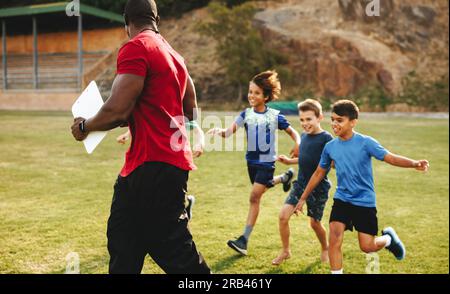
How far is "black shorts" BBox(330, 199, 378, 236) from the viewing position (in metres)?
4.05

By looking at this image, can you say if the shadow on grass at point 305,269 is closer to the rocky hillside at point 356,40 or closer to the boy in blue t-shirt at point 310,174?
the boy in blue t-shirt at point 310,174

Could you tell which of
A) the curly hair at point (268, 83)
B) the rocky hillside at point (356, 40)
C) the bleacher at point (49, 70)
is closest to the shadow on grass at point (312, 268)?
the curly hair at point (268, 83)

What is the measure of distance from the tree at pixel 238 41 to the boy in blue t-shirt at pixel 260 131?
25298 mm

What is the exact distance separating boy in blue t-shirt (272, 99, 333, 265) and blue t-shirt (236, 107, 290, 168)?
436 millimetres

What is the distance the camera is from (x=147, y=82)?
276 centimetres

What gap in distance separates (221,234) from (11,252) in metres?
2.12

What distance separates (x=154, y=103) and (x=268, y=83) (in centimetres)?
252

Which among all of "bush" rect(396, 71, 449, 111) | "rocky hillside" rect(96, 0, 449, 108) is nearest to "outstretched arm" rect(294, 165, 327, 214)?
"bush" rect(396, 71, 449, 111)

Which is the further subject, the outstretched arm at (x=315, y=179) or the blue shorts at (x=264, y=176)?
the blue shorts at (x=264, y=176)

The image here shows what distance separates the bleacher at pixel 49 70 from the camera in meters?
31.2

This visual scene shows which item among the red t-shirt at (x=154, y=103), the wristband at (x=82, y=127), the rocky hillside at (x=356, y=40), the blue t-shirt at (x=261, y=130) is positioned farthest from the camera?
the rocky hillside at (x=356, y=40)

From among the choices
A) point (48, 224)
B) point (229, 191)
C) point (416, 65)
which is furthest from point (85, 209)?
point (416, 65)

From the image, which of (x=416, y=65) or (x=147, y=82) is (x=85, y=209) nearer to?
(x=147, y=82)

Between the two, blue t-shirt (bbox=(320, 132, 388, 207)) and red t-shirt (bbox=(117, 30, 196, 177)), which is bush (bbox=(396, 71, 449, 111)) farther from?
Answer: red t-shirt (bbox=(117, 30, 196, 177))
